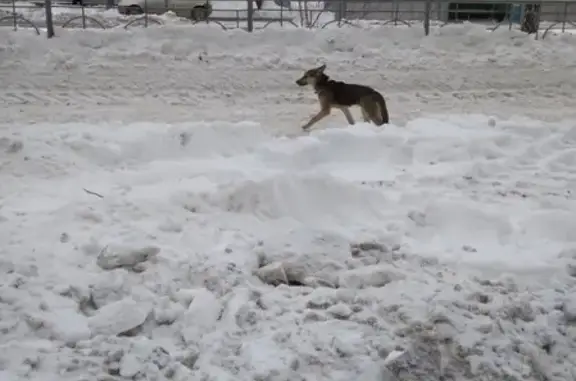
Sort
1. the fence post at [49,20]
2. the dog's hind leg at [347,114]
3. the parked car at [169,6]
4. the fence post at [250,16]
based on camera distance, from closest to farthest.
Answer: the dog's hind leg at [347,114] → the fence post at [49,20] → the fence post at [250,16] → the parked car at [169,6]

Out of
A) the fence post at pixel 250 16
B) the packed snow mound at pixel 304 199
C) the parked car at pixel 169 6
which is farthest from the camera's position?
the parked car at pixel 169 6

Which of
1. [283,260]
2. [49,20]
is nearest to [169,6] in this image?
[49,20]

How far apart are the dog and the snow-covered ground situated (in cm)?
31

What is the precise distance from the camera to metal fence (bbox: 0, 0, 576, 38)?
13453 mm

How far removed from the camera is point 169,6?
1833 centimetres

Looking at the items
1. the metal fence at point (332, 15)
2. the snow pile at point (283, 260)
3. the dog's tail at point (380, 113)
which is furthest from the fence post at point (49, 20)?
the dog's tail at point (380, 113)

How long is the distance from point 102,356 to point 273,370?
2.57ft

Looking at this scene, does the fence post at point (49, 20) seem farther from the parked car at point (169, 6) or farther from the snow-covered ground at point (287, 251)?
the parked car at point (169, 6)

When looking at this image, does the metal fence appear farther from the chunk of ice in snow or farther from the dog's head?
the chunk of ice in snow

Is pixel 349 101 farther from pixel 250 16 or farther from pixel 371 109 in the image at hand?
pixel 250 16

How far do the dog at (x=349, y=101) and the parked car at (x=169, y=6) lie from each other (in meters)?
9.13

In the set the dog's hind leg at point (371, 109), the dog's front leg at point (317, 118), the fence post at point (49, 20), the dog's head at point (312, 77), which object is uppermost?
the fence post at point (49, 20)

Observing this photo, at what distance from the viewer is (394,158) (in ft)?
21.1

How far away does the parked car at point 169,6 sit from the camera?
1758 cm
